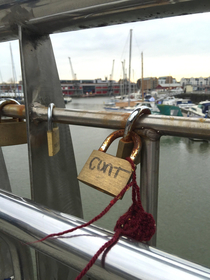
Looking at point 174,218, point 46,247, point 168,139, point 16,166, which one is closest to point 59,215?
point 46,247

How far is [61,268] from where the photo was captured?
0.64 m

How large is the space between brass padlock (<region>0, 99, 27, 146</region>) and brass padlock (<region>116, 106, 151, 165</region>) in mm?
349

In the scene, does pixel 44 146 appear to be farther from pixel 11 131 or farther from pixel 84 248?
pixel 84 248

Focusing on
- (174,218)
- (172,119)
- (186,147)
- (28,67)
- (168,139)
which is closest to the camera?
(172,119)

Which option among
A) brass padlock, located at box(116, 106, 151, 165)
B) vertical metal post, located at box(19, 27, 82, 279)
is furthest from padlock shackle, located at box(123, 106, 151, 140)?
vertical metal post, located at box(19, 27, 82, 279)

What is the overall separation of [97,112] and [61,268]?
1.60 ft

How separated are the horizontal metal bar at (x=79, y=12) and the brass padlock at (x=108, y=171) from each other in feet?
0.62

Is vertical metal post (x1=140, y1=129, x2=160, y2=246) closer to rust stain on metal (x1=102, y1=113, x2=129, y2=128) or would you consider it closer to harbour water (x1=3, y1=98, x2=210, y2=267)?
rust stain on metal (x1=102, y1=113, x2=129, y2=128)

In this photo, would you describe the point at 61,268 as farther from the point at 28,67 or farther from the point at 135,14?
the point at 135,14

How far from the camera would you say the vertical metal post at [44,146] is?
21.8 inches

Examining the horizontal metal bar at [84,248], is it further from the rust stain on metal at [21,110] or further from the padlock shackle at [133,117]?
the rust stain on metal at [21,110]

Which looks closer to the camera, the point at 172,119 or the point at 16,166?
the point at 172,119

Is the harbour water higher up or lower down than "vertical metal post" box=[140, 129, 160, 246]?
lower down

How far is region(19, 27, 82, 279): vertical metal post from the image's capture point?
1.81 feet
